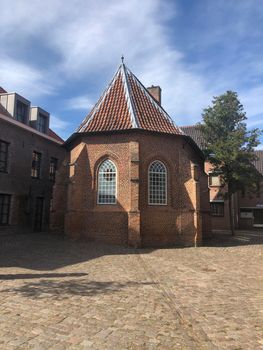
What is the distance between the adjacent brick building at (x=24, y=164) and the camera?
21375 millimetres

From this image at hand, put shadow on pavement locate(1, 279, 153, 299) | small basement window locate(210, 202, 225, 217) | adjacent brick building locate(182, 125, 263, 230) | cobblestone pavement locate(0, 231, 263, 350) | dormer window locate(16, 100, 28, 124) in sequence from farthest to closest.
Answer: small basement window locate(210, 202, 225, 217), adjacent brick building locate(182, 125, 263, 230), dormer window locate(16, 100, 28, 124), shadow on pavement locate(1, 279, 153, 299), cobblestone pavement locate(0, 231, 263, 350)

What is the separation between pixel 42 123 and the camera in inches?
1041

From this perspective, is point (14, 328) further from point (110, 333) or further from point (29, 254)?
point (29, 254)

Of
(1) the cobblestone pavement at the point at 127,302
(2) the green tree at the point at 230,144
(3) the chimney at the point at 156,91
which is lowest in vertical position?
(1) the cobblestone pavement at the point at 127,302

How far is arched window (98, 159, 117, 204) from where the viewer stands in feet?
62.1

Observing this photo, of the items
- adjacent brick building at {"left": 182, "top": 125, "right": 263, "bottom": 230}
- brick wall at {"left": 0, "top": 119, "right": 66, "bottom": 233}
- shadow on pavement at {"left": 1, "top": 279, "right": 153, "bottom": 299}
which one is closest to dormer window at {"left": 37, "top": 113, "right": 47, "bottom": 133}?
brick wall at {"left": 0, "top": 119, "right": 66, "bottom": 233}

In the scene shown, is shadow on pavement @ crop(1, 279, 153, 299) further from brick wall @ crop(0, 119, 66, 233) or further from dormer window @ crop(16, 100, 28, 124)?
dormer window @ crop(16, 100, 28, 124)

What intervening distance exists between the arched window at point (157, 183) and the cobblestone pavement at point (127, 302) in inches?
211

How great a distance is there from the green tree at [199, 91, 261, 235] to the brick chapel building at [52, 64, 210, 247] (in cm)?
506

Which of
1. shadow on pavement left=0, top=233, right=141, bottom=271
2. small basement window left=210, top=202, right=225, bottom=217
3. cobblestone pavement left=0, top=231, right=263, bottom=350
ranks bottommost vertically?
cobblestone pavement left=0, top=231, right=263, bottom=350

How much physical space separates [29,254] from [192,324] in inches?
379

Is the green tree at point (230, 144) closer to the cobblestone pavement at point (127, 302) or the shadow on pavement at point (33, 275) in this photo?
the cobblestone pavement at point (127, 302)

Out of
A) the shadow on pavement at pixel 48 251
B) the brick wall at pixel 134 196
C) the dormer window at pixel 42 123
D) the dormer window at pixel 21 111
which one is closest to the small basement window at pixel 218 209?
the brick wall at pixel 134 196

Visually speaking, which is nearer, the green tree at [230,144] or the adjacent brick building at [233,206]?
the green tree at [230,144]
